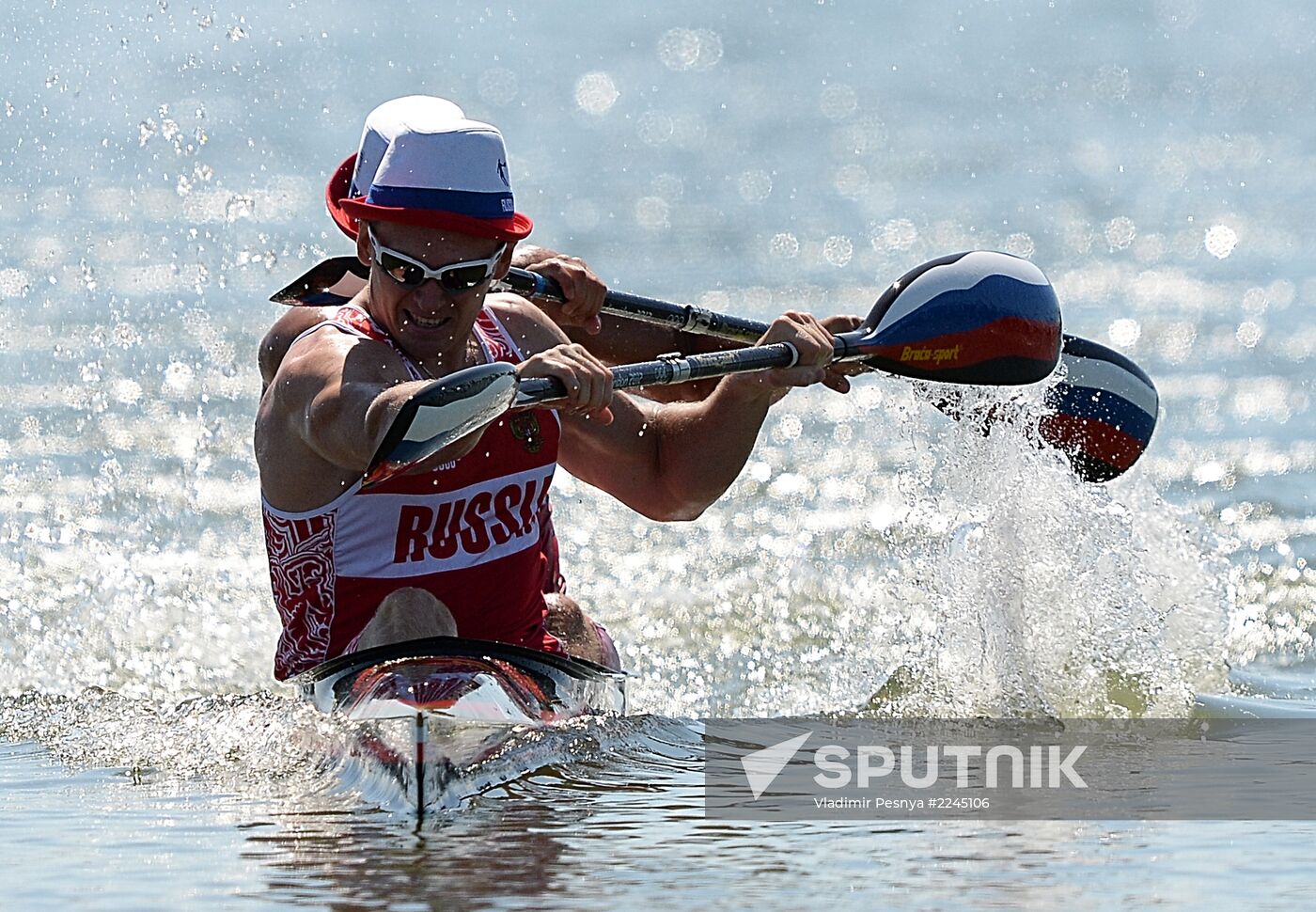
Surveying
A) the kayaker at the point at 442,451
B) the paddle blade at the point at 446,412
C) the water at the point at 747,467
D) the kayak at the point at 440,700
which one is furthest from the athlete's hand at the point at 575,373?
the water at the point at 747,467

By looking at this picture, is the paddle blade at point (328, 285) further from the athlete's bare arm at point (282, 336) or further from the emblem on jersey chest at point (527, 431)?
the emblem on jersey chest at point (527, 431)

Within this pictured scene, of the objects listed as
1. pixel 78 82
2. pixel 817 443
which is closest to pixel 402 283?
pixel 817 443

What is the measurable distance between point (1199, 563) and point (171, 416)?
5.64 metres

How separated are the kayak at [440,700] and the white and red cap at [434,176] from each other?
897 mm

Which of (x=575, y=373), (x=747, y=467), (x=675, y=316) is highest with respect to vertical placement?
(x=675, y=316)

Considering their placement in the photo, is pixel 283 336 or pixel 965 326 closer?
pixel 283 336

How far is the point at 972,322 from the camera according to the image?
529cm

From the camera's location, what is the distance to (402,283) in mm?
4102

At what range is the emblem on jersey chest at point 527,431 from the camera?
4.46 meters

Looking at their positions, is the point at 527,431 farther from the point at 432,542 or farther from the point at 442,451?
the point at 442,451

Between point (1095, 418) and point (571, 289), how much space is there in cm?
180

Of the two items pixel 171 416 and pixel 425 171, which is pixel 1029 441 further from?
pixel 171 416

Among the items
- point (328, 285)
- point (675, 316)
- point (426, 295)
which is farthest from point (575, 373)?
point (675, 316)

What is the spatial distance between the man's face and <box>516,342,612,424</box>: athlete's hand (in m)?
0.40
